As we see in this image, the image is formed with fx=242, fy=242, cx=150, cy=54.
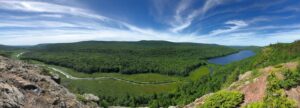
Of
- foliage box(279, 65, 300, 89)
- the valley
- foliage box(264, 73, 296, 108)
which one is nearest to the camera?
foliage box(264, 73, 296, 108)

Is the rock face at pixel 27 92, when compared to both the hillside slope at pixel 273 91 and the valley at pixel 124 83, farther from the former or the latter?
the valley at pixel 124 83

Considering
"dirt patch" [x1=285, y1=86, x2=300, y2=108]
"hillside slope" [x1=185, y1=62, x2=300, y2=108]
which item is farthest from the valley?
"dirt patch" [x1=285, y1=86, x2=300, y2=108]

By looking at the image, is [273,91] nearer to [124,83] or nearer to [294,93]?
[294,93]

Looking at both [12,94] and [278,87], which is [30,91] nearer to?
[12,94]

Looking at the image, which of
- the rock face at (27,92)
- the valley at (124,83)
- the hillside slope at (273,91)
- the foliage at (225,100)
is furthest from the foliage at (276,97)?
the valley at (124,83)

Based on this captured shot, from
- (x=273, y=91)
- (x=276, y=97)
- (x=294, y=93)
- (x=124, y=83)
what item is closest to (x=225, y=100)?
(x=273, y=91)

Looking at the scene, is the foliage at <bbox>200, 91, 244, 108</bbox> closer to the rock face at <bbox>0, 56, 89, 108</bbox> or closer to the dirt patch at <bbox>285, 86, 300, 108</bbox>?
the dirt patch at <bbox>285, 86, 300, 108</bbox>

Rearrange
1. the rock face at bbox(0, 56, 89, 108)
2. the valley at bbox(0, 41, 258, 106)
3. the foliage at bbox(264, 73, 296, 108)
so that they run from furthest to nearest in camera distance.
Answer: the valley at bbox(0, 41, 258, 106)
the foliage at bbox(264, 73, 296, 108)
the rock face at bbox(0, 56, 89, 108)
